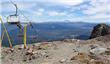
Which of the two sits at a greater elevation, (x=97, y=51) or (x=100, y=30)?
(x=97, y=51)

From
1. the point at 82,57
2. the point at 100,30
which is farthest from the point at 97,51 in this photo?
the point at 100,30

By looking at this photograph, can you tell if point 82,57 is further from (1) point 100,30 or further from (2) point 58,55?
(1) point 100,30

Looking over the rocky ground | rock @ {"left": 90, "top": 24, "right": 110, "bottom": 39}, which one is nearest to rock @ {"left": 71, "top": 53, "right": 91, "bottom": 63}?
the rocky ground

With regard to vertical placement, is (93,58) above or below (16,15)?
below

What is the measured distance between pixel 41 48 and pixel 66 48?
2.29 meters

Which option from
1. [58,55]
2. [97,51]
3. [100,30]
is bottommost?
[100,30]

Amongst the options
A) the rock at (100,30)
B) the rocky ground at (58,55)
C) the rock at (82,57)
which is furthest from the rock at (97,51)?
the rock at (100,30)

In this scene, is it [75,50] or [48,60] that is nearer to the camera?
[48,60]

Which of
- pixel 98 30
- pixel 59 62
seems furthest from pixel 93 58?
pixel 98 30

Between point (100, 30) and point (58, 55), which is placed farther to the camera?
point (100, 30)

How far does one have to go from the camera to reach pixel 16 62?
90.3 feet

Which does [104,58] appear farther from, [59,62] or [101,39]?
[101,39]

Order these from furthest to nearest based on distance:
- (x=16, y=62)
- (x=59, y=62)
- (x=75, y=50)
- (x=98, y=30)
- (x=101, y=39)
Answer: (x=98, y=30), (x=101, y=39), (x=75, y=50), (x=16, y=62), (x=59, y=62)

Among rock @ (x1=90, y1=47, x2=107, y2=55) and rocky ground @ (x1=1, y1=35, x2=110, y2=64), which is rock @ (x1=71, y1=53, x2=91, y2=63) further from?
rock @ (x1=90, y1=47, x2=107, y2=55)
